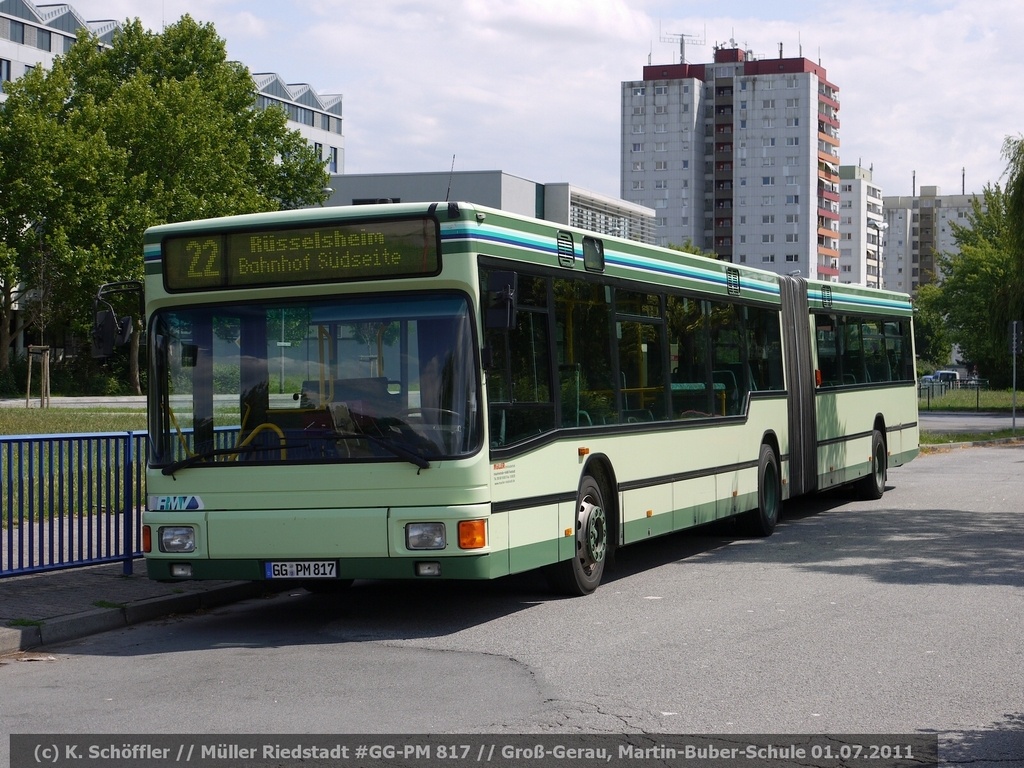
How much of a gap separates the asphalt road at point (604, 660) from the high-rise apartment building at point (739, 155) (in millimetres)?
138681

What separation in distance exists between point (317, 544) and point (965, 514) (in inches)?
422

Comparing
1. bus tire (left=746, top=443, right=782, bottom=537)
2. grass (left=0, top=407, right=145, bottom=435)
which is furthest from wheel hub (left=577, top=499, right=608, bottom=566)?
grass (left=0, top=407, right=145, bottom=435)

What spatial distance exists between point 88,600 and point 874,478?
12766mm

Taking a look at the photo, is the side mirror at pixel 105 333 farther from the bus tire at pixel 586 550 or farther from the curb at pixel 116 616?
the bus tire at pixel 586 550

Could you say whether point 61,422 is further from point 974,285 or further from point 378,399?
point 974,285

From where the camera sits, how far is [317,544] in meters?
9.49

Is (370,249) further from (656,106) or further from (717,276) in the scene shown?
(656,106)

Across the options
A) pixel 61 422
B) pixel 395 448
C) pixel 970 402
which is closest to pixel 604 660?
pixel 395 448

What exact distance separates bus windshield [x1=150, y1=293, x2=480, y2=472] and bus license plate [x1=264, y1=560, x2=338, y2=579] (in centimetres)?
69

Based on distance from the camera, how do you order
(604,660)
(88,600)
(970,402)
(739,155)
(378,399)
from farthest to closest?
(739,155) → (970,402) → (88,600) → (378,399) → (604,660)

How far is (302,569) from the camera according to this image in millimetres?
9555

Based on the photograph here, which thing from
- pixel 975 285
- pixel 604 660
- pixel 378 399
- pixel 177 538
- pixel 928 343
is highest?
→ pixel 975 285

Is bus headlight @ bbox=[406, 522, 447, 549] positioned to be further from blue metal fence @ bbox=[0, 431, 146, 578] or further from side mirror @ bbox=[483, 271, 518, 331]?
blue metal fence @ bbox=[0, 431, 146, 578]

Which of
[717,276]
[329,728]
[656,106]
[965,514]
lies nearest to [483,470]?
[329,728]
